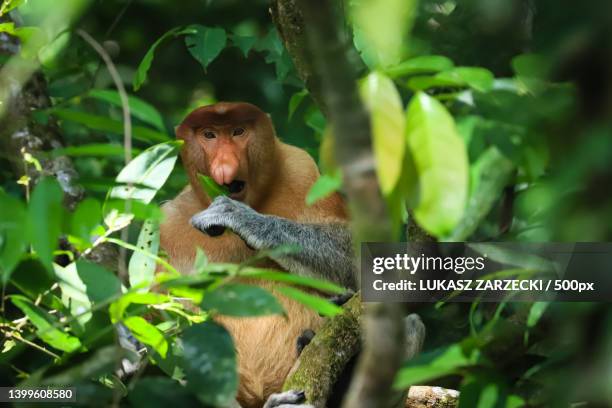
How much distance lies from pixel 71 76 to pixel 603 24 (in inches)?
188

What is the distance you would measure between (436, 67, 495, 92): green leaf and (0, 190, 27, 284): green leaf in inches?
39.6

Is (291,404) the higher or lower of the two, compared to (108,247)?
lower

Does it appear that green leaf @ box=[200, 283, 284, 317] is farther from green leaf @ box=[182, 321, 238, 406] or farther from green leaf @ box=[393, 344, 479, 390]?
green leaf @ box=[393, 344, 479, 390]

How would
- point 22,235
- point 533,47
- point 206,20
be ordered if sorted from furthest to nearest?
1. point 206,20
2. point 22,235
3. point 533,47

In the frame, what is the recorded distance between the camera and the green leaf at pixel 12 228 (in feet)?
6.55

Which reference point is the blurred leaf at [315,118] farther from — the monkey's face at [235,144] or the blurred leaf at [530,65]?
the blurred leaf at [530,65]

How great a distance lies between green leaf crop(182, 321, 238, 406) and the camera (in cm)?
192

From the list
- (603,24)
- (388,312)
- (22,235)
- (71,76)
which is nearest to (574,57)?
(603,24)

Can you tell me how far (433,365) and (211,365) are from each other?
1.68ft

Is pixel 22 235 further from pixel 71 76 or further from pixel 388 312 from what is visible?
pixel 71 76

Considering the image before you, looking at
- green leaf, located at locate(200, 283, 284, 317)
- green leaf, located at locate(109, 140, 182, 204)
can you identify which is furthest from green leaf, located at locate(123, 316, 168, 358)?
green leaf, located at locate(109, 140, 182, 204)

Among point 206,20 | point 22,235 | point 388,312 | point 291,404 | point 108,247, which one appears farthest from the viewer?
point 206,20

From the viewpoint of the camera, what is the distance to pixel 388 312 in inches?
52.0

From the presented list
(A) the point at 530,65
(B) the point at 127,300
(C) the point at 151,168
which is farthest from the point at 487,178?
(C) the point at 151,168
